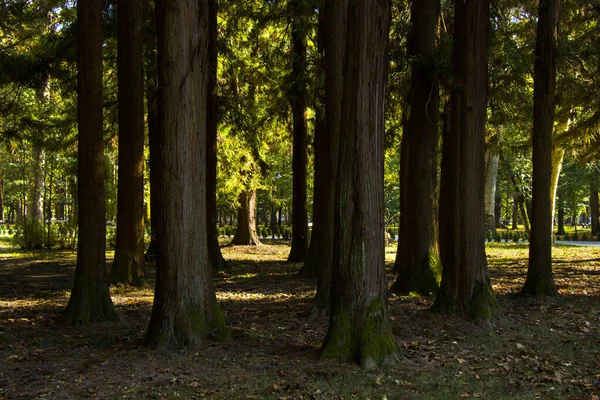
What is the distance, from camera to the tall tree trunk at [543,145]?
11.1 meters

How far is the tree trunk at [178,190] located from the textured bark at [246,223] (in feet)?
64.7

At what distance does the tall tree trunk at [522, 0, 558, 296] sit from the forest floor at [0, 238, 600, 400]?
817mm

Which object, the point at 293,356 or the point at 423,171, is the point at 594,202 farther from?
the point at 293,356

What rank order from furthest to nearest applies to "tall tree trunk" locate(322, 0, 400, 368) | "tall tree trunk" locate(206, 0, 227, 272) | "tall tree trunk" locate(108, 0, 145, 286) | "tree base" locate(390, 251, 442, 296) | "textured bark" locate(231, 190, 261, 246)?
"textured bark" locate(231, 190, 261, 246)
"tall tree trunk" locate(206, 0, 227, 272)
"tall tree trunk" locate(108, 0, 145, 286)
"tree base" locate(390, 251, 442, 296)
"tall tree trunk" locate(322, 0, 400, 368)

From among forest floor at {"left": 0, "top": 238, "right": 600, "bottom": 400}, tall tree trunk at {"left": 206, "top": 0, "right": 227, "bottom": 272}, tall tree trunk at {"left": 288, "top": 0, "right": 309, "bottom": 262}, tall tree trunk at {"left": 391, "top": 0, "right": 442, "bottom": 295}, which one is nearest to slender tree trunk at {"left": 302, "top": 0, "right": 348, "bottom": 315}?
forest floor at {"left": 0, "top": 238, "right": 600, "bottom": 400}

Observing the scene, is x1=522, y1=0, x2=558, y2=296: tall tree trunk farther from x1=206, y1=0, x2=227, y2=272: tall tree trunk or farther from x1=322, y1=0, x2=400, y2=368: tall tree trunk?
x1=206, y1=0, x2=227, y2=272: tall tree trunk

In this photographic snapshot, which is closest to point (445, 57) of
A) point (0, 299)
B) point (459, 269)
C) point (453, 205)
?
point (453, 205)

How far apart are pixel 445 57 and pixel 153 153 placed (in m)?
9.03

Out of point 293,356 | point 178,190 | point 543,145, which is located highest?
point 543,145

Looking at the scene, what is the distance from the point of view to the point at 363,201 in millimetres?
6293

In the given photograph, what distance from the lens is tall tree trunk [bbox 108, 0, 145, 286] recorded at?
1149cm

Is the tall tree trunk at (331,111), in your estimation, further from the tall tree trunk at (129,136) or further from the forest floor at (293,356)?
the tall tree trunk at (129,136)

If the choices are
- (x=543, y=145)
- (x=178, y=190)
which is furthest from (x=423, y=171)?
Answer: (x=178, y=190)

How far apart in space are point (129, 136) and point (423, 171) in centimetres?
648
